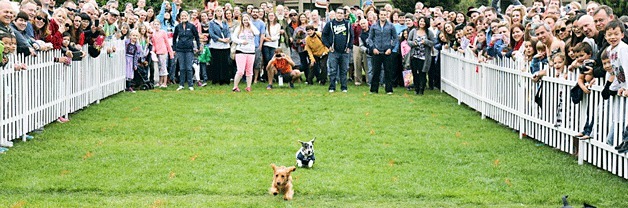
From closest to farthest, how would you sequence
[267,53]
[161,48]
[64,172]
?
[64,172] < [161,48] < [267,53]

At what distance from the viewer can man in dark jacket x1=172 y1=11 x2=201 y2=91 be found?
83.8 ft

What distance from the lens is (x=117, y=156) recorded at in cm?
1332

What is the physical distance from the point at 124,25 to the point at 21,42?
1015 cm

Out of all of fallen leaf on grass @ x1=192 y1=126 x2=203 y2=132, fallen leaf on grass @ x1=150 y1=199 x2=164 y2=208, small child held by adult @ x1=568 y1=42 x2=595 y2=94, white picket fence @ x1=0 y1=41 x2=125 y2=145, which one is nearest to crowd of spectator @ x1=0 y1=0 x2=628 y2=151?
white picket fence @ x1=0 y1=41 x2=125 y2=145

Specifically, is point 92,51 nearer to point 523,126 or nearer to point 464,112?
point 464,112

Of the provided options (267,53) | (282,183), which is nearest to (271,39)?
(267,53)

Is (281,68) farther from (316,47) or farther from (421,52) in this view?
(421,52)

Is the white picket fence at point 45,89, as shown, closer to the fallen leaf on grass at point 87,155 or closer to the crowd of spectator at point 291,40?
the crowd of spectator at point 291,40

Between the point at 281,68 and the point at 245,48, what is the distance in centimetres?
155

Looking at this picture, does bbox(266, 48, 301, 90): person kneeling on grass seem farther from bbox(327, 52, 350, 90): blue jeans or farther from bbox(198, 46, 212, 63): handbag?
bbox(198, 46, 212, 63): handbag

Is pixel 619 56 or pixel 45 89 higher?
pixel 619 56

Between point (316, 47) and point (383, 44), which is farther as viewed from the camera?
point (316, 47)

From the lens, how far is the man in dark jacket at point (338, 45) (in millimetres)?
25453

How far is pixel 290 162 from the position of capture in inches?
503
